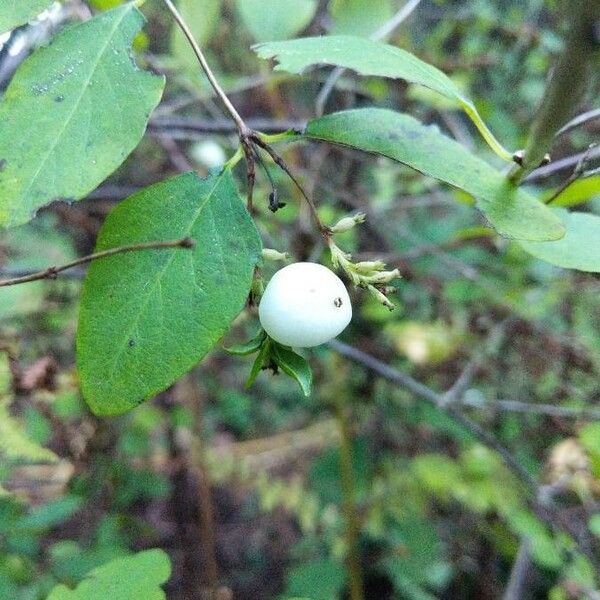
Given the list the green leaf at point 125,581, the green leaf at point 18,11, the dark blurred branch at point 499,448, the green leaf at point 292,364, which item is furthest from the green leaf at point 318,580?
the green leaf at point 18,11

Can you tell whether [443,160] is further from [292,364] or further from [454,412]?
[454,412]

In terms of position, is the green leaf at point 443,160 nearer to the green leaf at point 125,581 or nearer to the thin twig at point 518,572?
the green leaf at point 125,581

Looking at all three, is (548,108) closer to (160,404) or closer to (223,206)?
(223,206)

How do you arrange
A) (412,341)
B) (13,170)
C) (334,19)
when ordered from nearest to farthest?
(13,170) < (334,19) < (412,341)

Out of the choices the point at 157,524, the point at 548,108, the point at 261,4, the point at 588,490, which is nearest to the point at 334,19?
the point at 261,4

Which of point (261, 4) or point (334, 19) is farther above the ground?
point (261, 4)

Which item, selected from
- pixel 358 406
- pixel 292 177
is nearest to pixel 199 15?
pixel 292 177
